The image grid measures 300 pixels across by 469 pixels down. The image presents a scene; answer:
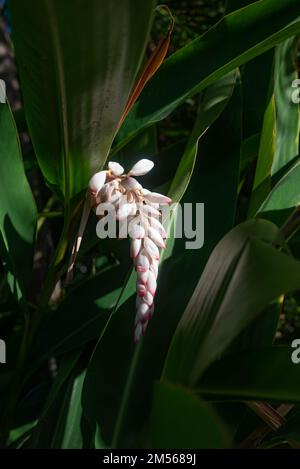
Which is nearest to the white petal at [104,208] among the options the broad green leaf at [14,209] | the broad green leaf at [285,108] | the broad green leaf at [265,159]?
the broad green leaf at [14,209]

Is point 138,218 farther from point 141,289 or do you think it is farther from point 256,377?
point 256,377

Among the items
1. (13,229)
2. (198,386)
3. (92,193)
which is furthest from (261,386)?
(13,229)

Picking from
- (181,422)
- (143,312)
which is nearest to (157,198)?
(143,312)

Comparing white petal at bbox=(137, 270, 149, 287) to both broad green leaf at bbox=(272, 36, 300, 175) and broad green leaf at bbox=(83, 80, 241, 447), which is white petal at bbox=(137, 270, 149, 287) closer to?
broad green leaf at bbox=(83, 80, 241, 447)

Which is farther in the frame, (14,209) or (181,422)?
(14,209)

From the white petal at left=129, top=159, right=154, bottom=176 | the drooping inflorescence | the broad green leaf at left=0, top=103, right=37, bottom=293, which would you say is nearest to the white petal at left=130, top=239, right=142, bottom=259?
the drooping inflorescence

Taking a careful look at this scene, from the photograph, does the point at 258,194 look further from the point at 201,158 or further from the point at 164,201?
the point at 164,201

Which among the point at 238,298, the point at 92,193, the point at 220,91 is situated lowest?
the point at 238,298
